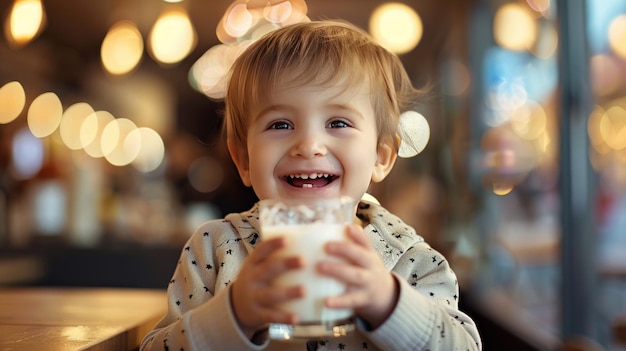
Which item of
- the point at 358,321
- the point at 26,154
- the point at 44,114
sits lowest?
the point at 26,154

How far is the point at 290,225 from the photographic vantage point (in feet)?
3.40

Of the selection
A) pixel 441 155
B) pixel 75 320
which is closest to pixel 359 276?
pixel 75 320

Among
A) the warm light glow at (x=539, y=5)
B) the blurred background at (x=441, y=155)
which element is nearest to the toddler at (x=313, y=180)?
the blurred background at (x=441, y=155)

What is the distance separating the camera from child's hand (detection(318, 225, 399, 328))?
1.00 meters

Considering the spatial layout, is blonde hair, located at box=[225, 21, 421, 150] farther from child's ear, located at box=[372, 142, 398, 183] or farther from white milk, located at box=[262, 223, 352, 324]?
white milk, located at box=[262, 223, 352, 324]

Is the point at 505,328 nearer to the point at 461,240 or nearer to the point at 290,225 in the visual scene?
the point at 461,240

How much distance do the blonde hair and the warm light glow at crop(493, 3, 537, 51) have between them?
9.99 ft

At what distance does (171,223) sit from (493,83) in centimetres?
304

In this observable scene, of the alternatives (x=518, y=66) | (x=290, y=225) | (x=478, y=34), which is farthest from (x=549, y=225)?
(x=290, y=225)

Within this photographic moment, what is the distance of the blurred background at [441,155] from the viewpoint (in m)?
3.33

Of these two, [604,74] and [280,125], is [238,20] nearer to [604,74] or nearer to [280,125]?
[604,74]

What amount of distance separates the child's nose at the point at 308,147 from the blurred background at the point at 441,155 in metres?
0.66

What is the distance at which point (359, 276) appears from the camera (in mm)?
1019

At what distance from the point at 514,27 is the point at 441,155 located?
288 centimetres
